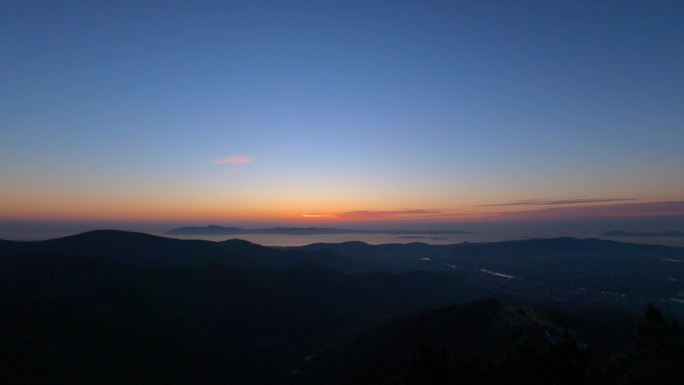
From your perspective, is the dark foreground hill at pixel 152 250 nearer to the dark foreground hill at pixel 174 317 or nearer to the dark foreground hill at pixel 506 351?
the dark foreground hill at pixel 174 317

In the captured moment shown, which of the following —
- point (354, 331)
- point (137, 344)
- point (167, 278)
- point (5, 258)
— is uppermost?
point (5, 258)

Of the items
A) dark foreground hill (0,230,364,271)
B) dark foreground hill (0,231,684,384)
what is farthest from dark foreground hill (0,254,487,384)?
dark foreground hill (0,230,364,271)

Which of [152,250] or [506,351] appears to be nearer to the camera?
[506,351]

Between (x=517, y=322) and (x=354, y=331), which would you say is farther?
(x=354, y=331)

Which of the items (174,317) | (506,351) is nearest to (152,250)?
(174,317)

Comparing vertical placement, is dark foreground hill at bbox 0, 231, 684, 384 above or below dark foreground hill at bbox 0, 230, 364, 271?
below

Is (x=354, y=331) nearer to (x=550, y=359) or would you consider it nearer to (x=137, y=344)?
(x=137, y=344)

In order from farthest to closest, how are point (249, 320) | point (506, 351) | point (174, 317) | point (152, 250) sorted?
point (152, 250)
point (249, 320)
point (174, 317)
point (506, 351)

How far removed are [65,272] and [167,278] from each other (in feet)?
59.0

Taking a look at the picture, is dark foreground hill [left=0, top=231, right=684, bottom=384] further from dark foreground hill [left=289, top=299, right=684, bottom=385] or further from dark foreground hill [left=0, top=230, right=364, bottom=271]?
dark foreground hill [left=0, top=230, right=364, bottom=271]

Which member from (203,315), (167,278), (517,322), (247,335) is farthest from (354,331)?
(167,278)

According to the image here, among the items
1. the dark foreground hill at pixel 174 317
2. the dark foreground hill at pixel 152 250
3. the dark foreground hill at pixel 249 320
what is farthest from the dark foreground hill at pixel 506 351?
the dark foreground hill at pixel 152 250

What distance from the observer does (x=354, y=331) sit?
71.2 meters

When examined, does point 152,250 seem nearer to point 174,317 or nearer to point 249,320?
point 249,320
